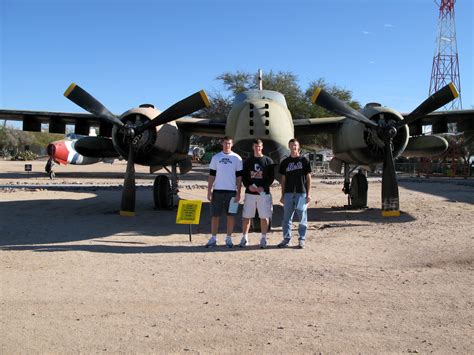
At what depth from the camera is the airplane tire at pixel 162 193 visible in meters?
15.0

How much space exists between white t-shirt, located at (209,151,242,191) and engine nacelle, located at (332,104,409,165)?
5.27 metres

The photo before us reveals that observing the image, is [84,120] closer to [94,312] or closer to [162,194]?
[162,194]

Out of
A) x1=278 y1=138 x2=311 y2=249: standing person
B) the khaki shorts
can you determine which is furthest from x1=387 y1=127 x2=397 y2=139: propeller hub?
the khaki shorts

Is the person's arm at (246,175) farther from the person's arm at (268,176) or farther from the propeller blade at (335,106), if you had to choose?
the propeller blade at (335,106)

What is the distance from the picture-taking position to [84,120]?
17641mm

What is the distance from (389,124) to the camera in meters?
12.4

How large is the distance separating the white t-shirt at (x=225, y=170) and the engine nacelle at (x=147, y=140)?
16.0ft

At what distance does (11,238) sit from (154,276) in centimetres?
455

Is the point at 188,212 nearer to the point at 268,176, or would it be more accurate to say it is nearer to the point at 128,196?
the point at 268,176

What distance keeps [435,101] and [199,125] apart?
7079mm

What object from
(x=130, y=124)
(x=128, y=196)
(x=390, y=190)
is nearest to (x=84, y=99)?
(x=130, y=124)

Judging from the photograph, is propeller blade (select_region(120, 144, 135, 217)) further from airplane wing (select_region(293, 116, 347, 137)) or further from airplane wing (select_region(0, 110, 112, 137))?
airplane wing (select_region(293, 116, 347, 137))

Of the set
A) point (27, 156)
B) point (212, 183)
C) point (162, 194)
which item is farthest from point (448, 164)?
point (27, 156)

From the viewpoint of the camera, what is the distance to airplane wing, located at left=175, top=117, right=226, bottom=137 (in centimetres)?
1495
